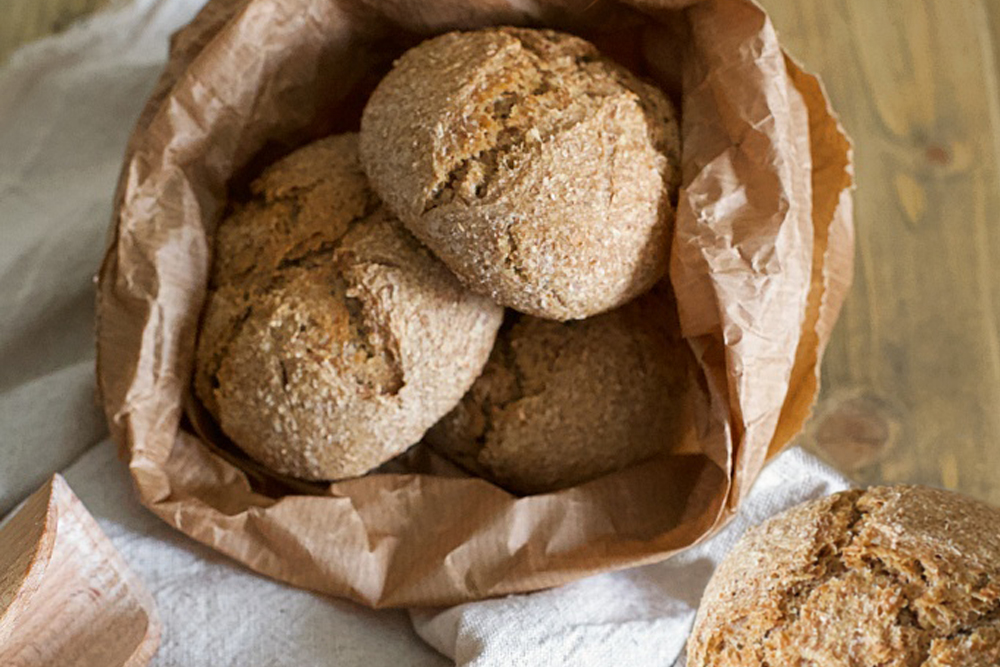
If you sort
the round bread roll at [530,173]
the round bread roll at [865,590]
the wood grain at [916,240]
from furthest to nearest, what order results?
the wood grain at [916,240]
the round bread roll at [530,173]
the round bread roll at [865,590]

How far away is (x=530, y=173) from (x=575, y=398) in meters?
0.30

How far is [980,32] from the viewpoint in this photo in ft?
5.58

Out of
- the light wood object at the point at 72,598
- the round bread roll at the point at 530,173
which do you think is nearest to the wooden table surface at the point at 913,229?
the round bread roll at the point at 530,173

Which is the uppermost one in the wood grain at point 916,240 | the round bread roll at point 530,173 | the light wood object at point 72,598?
the round bread roll at point 530,173

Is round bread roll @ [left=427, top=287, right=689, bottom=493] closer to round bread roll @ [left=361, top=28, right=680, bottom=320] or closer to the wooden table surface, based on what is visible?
round bread roll @ [left=361, top=28, right=680, bottom=320]

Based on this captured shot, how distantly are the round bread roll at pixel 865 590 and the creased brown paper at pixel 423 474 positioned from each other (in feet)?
0.43

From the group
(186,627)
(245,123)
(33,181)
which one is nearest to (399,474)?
(186,627)

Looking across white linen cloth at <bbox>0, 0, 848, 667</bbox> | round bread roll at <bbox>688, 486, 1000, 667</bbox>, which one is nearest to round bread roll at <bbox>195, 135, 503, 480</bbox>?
white linen cloth at <bbox>0, 0, 848, 667</bbox>

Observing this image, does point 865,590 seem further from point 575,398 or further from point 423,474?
point 423,474

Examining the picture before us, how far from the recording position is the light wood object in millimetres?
1260

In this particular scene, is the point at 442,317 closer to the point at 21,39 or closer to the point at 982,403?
the point at 982,403

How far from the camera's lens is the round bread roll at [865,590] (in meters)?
1.14

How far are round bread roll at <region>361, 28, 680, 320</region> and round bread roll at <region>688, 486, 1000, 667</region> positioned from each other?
0.33 metres

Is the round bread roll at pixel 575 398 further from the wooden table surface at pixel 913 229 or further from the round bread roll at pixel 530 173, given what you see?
the wooden table surface at pixel 913 229
